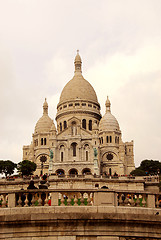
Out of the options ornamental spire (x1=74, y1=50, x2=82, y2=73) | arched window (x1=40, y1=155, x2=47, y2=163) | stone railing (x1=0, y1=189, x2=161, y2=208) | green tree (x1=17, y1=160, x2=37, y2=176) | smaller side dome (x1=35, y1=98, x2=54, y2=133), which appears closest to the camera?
stone railing (x1=0, y1=189, x2=161, y2=208)

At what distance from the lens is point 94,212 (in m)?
11.6

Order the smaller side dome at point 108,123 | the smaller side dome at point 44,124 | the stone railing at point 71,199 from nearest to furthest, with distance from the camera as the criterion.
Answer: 1. the stone railing at point 71,199
2. the smaller side dome at point 108,123
3. the smaller side dome at point 44,124

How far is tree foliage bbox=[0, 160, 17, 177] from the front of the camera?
80.6 metres

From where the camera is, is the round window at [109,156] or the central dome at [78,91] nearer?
the round window at [109,156]

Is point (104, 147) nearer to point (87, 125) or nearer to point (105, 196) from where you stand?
point (87, 125)

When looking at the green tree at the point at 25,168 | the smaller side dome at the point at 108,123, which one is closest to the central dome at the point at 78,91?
the smaller side dome at the point at 108,123

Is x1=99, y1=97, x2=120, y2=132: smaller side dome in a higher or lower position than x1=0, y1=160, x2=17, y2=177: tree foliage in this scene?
higher

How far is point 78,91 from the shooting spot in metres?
113

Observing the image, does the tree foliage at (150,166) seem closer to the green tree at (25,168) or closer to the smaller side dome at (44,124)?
the smaller side dome at (44,124)

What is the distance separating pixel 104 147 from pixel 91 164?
50.9 ft

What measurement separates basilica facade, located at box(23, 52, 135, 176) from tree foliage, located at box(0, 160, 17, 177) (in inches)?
317

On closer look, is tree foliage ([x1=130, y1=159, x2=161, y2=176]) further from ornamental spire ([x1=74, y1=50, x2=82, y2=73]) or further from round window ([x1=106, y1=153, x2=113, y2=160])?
ornamental spire ([x1=74, y1=50, x2=82, y2=73])

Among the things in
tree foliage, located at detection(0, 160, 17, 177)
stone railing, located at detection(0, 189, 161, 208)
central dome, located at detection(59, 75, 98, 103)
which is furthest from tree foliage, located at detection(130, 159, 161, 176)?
stone railing, located at detection(0, 189, 161, 208)

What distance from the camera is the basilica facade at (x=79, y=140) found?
86.6m
